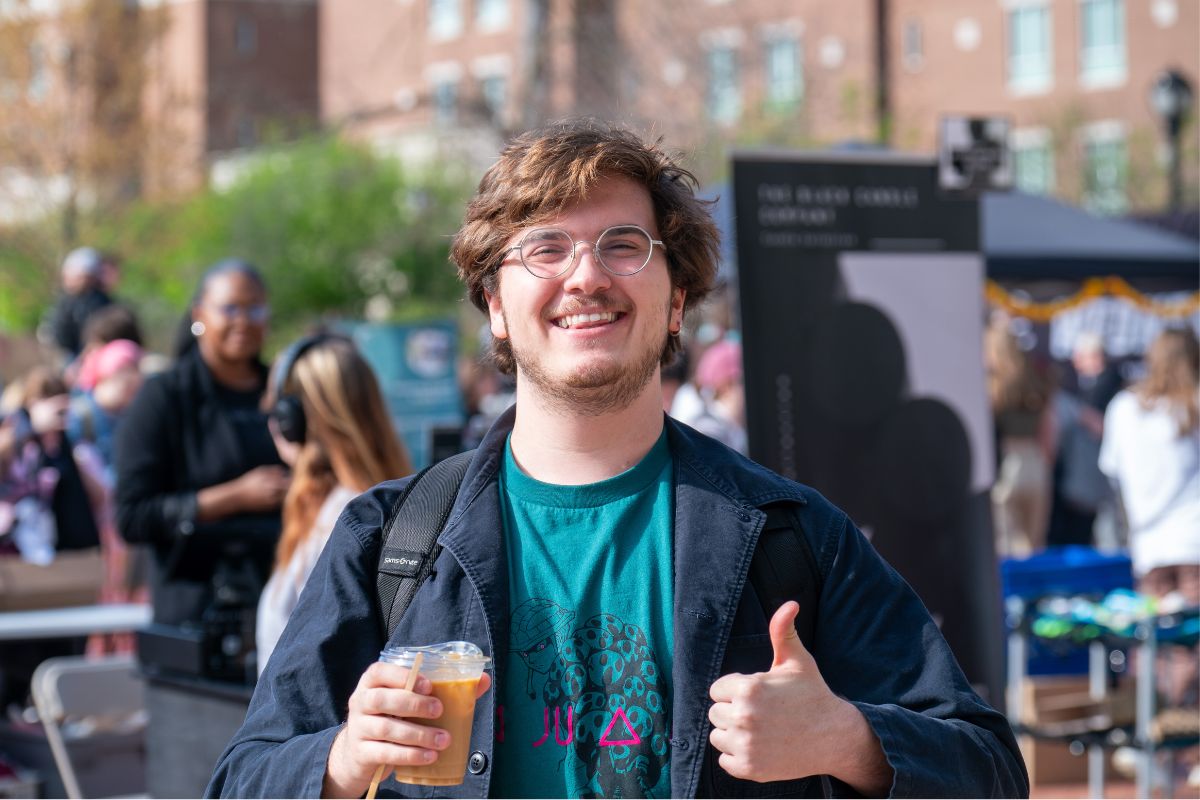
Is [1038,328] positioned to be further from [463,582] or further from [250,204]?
[250,204]

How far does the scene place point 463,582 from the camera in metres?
2.22

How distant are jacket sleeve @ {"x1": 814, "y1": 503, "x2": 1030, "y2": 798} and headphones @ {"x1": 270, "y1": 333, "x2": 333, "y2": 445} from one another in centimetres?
256

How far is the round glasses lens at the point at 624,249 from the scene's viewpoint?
7.52 ft

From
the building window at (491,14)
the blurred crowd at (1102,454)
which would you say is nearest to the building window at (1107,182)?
the building window at (491,14)

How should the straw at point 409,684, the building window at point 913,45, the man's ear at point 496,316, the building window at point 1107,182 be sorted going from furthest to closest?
the building window at point 913,45 → the building window at point 1107,182 → the man's ear at point 496,316 → the straw at point 409,684

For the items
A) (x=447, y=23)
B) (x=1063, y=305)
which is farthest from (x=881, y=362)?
(x=447, y=23)

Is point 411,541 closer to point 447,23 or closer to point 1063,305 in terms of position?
point 1063,305

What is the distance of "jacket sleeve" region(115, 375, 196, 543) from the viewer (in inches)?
207

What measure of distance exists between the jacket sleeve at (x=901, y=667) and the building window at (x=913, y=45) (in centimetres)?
3876

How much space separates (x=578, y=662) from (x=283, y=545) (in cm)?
235

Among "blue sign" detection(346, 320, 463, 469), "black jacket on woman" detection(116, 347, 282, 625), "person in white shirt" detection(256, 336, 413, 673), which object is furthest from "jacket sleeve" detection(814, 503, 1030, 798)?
"blue sign" detection(346, 320, 463, 469)

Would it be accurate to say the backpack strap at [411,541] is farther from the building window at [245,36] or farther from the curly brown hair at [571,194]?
the building window at [245,36]

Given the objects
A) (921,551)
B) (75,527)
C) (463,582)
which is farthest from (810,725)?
(75,527)

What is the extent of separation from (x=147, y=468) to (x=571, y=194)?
346 centimetres
